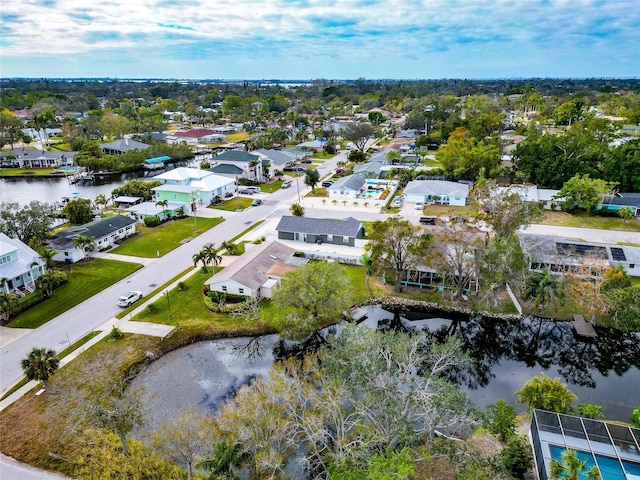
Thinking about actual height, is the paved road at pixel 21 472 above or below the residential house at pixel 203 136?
below

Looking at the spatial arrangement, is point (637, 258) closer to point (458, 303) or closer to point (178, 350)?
point (458, 303)

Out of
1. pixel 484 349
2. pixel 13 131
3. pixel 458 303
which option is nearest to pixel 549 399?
pixel 484 349

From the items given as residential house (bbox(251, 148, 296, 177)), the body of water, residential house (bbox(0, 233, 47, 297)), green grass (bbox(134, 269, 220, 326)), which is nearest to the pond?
green grass (bbox(134, 269, 220, 326))

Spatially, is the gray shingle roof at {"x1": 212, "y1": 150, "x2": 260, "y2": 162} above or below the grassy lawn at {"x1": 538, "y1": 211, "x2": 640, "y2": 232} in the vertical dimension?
above

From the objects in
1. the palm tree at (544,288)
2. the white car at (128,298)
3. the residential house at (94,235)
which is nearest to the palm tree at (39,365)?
the white car at (128,298)

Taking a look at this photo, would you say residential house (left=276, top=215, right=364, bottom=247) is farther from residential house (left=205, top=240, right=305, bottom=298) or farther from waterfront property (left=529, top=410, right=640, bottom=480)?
waterfront property (left=529, top=410, right=640, bottom=480)

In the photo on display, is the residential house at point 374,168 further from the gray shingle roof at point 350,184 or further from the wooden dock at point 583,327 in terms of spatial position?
the wooden dock at point 583,327
